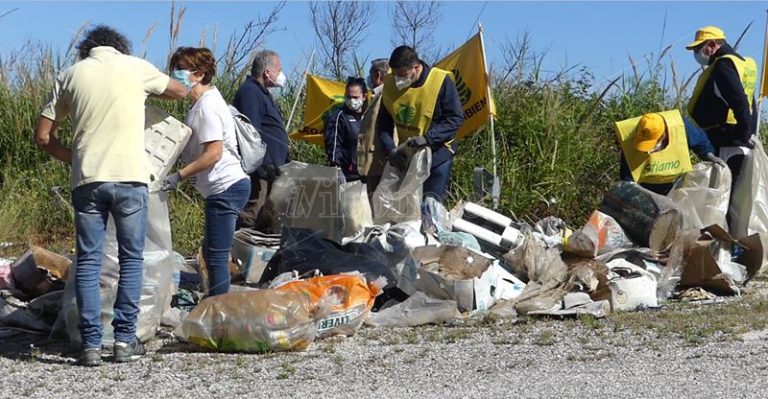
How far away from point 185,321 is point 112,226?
25.7 inches

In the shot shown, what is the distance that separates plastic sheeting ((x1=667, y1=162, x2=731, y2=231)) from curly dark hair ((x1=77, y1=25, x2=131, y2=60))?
415 centimetres

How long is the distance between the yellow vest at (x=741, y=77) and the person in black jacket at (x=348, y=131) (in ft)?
8.13

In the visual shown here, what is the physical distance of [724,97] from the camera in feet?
27.5

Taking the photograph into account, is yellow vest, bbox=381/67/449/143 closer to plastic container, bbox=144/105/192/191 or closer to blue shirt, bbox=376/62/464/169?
blue shirt, bbox=376/62/464/169

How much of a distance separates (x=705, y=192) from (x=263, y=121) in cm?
318

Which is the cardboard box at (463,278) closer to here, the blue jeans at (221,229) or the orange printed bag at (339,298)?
the orange printed bag at (339,298)

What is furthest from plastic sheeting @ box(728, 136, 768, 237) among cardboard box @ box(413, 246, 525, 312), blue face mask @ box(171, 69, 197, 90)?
blue face mask @ box(171, 69, 197, 90)

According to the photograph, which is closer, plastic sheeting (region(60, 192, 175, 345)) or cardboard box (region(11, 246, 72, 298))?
plastic sheeting (region(60, 192, 175, 345))

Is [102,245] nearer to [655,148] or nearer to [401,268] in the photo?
[401,268]

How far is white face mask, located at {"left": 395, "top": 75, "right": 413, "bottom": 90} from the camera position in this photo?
7926mm

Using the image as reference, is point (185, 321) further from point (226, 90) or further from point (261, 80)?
point (226, 90)

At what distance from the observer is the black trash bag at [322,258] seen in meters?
6.89

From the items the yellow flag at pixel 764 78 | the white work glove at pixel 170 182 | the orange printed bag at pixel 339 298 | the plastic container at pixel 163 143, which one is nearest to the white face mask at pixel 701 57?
the yellow flag at pixel 764 78

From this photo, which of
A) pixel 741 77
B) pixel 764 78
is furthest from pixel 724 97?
pixel 764 78
